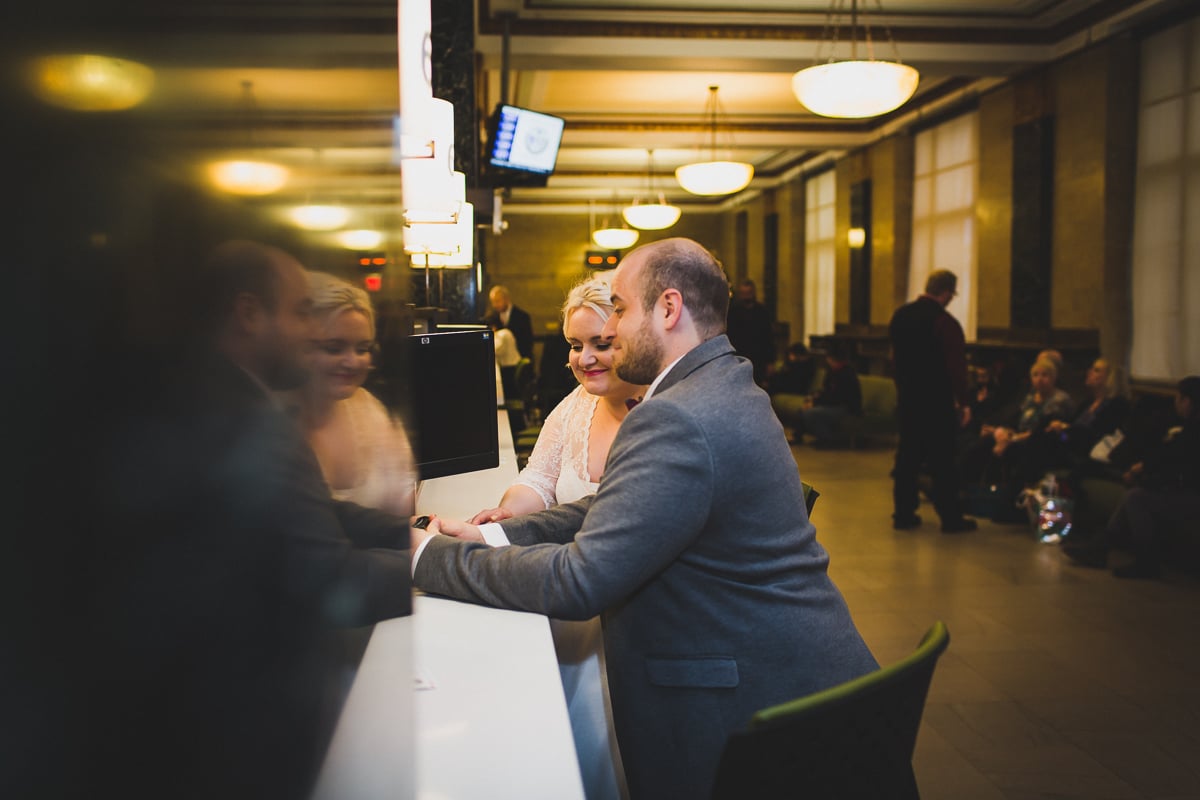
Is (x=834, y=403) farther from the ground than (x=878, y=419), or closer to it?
farther from the ground

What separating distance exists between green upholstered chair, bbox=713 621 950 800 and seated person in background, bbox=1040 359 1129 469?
19.3ft

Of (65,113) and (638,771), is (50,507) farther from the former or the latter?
(638,771)

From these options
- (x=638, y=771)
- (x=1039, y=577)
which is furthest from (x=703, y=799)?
(x=1039, y=577)

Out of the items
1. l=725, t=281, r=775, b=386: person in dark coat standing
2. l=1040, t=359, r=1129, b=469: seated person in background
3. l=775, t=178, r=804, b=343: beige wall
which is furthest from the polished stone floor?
l=775, t=178, r=804, b=343: beige wall

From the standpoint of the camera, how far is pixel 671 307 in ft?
5.92

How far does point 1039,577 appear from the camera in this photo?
209 inches

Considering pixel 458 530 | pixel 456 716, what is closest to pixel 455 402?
pixel 458 530

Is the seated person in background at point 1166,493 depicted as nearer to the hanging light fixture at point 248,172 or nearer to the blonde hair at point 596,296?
the blonde hair at point 596,296

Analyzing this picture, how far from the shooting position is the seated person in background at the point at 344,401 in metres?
0.33

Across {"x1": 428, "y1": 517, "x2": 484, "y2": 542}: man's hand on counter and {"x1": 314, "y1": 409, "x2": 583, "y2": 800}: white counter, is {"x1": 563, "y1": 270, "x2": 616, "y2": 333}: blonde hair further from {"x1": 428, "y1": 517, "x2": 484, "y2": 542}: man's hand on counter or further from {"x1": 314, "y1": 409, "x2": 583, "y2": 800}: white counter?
{"x1": 314, "y1": 409, "x2": 583, "y2": 800}: white counter

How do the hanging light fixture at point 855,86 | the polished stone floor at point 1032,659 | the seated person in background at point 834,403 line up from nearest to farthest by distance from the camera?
the polished stone floor at point 1032,659, the hanging light fixture at point 855,86, the seated person in background at point 834,403

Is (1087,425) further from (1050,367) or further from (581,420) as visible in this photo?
(581,420)

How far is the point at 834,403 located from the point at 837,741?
10.2m

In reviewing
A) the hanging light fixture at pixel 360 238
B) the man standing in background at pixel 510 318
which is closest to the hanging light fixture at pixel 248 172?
the hanging light fixture at pixel 360 238
